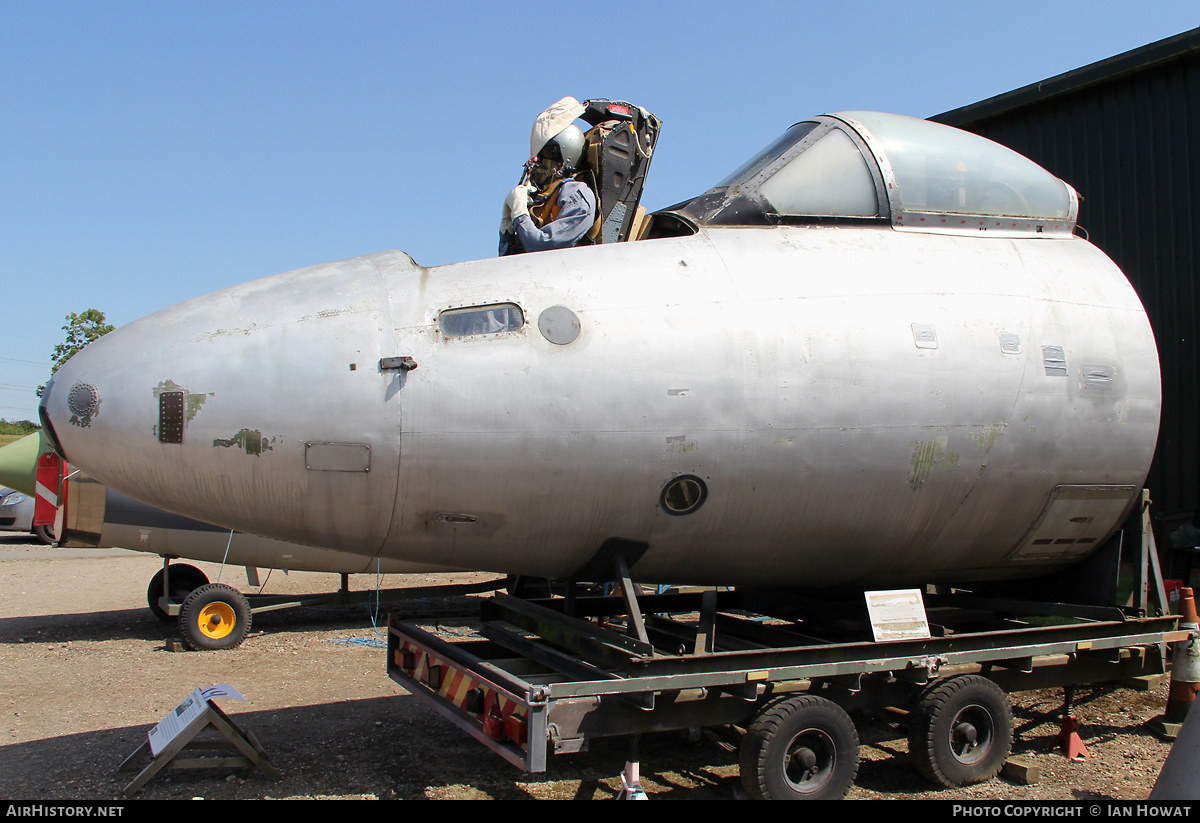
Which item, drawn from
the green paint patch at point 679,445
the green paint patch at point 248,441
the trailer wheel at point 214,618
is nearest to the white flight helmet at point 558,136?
the green paint patch at point 679,445

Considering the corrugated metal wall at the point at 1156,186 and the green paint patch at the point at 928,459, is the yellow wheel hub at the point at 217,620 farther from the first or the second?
the corrugated metal wall at the point at 1156,186

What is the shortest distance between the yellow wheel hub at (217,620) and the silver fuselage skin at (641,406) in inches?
230

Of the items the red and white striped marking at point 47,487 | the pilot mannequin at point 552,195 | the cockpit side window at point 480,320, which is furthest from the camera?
the red and white striped marking at point 47,487

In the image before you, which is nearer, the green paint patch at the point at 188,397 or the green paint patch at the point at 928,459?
the green paint patch at the point at 188,397

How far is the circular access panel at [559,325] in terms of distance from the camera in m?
4.33

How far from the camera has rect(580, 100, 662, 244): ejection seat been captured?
596 cm

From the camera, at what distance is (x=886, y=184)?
5.23 metres

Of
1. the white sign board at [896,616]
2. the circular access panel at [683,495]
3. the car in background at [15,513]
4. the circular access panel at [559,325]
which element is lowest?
the car in background at [15,513]

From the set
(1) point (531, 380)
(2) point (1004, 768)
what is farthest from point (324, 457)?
(2) point (1004, 768)

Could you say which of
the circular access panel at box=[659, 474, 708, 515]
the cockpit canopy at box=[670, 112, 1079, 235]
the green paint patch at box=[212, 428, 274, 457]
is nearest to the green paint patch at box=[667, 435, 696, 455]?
the circular access panel at box=[659, 474, 708, 515]

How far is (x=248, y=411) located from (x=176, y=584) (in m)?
7.86
